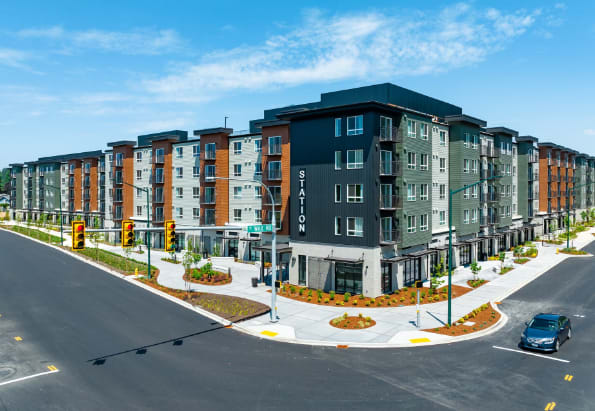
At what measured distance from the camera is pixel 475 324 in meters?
26.6

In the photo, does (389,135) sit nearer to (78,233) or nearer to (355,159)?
(355,159)

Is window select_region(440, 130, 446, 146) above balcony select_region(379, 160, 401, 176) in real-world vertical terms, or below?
above

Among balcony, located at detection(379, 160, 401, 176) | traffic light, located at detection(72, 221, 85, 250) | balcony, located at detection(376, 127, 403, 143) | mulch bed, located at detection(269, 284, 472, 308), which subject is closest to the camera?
traffic light, located at detection(72, 221, 85, 250)

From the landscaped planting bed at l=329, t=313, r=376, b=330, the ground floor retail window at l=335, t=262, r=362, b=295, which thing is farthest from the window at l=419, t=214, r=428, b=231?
the landscaped planting bed at l=329, t=313, r=376, b=330

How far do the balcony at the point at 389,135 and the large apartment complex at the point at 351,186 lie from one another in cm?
10

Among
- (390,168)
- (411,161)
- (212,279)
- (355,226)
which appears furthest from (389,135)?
(212,279)

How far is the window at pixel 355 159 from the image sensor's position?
114ft

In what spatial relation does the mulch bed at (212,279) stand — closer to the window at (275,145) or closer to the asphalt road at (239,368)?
the asphalt road at (239,368)

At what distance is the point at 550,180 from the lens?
73.9 metres

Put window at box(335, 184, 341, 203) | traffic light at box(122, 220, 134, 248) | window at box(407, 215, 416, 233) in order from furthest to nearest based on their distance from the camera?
window at box(407, 215, 416, 233), window at box(335, 184, 341, 203), traffic light at box(122, 220, 134, 248)

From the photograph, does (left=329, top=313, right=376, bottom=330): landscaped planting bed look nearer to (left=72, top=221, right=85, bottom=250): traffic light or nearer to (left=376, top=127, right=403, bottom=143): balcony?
(left=376, top=127, right=403, bottom=143): balcony

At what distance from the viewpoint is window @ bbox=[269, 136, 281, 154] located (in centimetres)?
4681

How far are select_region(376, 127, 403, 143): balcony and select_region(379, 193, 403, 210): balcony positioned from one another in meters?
4.66

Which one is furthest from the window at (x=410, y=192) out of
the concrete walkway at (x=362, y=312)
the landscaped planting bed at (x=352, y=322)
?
the landscaped planting bed at (x=352, y=322)
